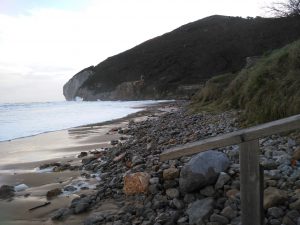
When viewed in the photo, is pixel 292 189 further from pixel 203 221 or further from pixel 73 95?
pixel 73 95

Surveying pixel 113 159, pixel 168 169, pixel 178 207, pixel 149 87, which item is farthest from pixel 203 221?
pixel 149 87

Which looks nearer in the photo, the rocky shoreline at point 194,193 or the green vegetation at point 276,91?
the rocky shoreline at point 194,193

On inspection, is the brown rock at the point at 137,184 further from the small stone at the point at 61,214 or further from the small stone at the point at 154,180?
the small stone at the point at 61,214

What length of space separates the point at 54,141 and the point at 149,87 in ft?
197

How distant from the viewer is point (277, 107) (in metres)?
7.02

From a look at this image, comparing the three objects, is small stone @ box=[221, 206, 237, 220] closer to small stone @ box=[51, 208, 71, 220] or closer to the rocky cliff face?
small stone @ box=[51, 208, 71, 220]

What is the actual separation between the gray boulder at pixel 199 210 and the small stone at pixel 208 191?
0.16 m

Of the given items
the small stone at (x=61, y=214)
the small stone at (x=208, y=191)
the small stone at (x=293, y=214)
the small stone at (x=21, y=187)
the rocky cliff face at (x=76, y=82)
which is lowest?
the small stone at (x=61, y=214)

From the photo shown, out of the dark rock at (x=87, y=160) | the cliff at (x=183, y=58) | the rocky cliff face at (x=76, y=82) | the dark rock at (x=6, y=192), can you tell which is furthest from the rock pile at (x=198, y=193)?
the rocky cliff face at (x=76, y=82)

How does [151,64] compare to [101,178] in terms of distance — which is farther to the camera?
[151,64]

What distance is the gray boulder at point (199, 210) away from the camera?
419 centimetres

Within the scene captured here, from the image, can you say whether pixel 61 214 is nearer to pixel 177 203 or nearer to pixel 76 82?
pixel 177 203

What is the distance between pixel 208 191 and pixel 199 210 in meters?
0.40

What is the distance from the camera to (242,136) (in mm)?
3334
